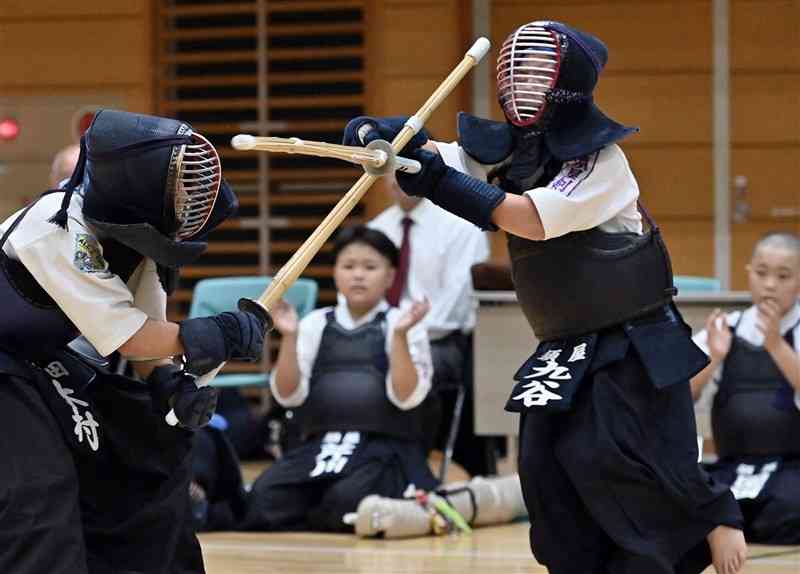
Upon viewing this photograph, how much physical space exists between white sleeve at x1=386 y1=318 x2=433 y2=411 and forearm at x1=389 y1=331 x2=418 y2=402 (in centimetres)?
2

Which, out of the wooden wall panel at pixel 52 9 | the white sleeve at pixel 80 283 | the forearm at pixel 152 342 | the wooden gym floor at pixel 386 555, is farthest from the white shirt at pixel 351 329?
the wooden wall panel at pixel 52 9

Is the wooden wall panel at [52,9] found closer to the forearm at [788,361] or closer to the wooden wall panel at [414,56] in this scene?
the wooden wall panel at [414,56]

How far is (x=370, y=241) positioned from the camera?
564 cm

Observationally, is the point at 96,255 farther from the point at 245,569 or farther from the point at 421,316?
the point at 421,316

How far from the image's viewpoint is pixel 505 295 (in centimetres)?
596

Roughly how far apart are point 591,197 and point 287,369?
8.40 ft

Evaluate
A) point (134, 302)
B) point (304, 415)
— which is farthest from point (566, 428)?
point (304, 415)

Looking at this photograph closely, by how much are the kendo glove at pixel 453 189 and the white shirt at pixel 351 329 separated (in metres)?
2.37

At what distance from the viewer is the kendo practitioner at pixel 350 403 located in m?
5.33

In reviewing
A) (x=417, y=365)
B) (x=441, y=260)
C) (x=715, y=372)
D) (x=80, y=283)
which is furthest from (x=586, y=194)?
(x=441, y=260)

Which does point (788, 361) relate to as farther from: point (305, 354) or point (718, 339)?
point (305, 354)

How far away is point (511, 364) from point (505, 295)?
12.2 inches

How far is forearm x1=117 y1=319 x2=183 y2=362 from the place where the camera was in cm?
288

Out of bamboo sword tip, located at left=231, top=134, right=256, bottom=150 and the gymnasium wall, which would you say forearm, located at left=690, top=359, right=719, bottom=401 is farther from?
the gymnasium wall
